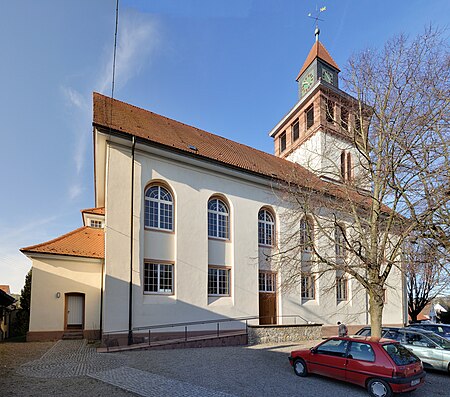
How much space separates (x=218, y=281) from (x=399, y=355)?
1048 centimetres

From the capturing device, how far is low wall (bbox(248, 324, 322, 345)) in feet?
56.5

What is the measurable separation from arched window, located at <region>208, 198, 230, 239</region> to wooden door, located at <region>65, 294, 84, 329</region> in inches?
→ 293

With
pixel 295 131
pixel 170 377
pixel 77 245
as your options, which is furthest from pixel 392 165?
pixel 295 131

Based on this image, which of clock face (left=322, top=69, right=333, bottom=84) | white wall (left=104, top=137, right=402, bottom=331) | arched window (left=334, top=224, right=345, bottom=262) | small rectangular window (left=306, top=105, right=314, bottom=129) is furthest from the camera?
clock face (left=322, top=69, right=333, bottom=84)

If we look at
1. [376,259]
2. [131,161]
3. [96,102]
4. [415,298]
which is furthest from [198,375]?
[415,298]

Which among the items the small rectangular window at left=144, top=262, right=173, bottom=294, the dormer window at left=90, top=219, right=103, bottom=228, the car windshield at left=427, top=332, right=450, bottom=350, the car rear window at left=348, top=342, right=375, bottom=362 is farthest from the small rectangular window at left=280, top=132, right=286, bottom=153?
the car rear window at left=348, top=342, right=375, bottom=362

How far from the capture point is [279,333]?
58.6 feet

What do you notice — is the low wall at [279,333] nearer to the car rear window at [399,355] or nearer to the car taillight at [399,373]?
the car rear window at [399,355]

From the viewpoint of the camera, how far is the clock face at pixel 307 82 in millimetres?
31456

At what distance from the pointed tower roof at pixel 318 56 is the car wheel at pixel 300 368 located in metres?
27.4

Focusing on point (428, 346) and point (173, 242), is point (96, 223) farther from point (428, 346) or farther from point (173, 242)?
point (428, 346)

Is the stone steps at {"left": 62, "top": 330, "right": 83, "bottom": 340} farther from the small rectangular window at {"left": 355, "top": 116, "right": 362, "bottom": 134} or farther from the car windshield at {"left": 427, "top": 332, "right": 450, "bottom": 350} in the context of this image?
the small rectangular window at {"left": 355, "top": 116, "right": 362, "bottom": 134}

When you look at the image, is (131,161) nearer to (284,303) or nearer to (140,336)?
(140,336)

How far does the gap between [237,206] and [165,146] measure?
5231mm
